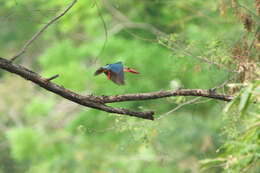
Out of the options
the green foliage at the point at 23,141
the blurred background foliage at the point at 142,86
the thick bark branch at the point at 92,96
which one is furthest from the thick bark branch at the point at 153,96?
the green foliage at the point at 23,141

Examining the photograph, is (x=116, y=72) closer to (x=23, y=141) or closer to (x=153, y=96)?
(x=153, y=96)

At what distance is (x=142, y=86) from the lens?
536 cm

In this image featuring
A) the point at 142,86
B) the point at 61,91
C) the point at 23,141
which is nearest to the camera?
the point at 61,91

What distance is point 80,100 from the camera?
2.09 m

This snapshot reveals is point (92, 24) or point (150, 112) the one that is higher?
point (92, 24)

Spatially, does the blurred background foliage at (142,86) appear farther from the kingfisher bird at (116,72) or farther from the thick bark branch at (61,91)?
the thick bark branch at (61,91)

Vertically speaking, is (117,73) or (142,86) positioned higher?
(142,86)

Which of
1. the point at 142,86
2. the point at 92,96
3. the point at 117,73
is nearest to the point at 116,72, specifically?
the point at 117,73

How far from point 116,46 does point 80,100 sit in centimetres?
486

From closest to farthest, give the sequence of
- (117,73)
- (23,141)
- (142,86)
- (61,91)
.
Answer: (61,91), (117,73), (142,86), (23,141)

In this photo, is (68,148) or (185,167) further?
(68,148)

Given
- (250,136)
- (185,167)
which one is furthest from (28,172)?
(250,136)

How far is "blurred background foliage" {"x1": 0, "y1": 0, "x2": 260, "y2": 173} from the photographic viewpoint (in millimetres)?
2670

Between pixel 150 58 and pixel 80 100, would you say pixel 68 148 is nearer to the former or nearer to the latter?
pixel 150 58
